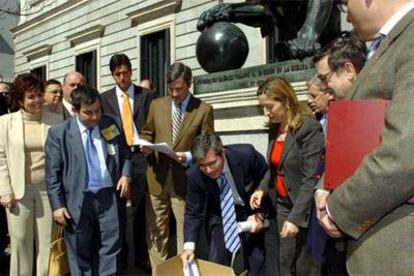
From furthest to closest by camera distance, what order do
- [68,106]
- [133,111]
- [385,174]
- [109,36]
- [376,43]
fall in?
[109,36], [133,111], [68,106], [376,43], [385,174]

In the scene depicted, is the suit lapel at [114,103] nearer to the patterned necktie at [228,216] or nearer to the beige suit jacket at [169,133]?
the beige suit jacket at [169,133]

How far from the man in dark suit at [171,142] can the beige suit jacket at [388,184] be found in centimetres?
319

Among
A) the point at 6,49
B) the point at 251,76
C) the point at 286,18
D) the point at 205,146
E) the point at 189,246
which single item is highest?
the point at 6,49

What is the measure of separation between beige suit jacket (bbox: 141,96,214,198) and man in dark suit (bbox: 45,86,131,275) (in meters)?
0.57

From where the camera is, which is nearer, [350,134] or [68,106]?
[350,134]

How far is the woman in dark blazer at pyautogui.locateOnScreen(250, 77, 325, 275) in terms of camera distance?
3.68m

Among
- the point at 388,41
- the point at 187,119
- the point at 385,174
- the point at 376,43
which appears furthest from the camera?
the point at 187,119

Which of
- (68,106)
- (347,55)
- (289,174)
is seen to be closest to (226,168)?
(289,174)

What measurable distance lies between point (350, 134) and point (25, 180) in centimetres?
372

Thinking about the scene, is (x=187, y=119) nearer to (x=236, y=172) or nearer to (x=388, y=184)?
(x=236, y=172)

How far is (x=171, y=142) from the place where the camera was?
17.5ft

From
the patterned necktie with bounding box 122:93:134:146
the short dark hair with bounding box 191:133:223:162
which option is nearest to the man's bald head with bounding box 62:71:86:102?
the patterned necktie with bounding box 122:93:134:146

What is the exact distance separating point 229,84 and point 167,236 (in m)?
1.73

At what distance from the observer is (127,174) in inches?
192
